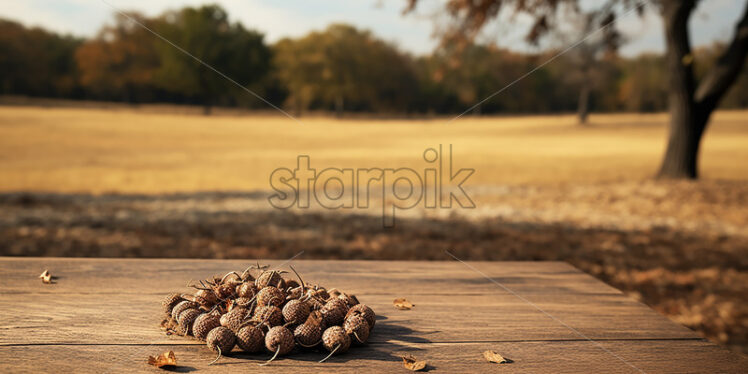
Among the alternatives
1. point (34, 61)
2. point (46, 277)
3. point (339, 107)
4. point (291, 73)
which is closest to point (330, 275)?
point (46, 277)

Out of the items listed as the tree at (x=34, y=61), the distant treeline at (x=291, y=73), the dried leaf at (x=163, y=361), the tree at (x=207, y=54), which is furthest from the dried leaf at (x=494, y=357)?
the tree at (x=207, y=54)

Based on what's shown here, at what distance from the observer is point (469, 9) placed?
8.26 metres

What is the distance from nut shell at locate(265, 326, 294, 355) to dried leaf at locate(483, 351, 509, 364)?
20.1 inches

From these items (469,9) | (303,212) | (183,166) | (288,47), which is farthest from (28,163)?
(288,47)

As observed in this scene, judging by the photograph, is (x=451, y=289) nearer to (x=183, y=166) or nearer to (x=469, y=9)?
(x=469, y=9)

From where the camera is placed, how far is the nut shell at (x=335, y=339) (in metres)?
1.40

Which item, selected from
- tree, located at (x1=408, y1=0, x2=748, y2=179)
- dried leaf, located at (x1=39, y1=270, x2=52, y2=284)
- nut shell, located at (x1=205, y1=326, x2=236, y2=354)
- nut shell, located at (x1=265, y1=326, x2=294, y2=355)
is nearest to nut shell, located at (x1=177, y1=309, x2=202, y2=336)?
nut shell, located at (x1=205, y1=326, x2=236, y2=354)

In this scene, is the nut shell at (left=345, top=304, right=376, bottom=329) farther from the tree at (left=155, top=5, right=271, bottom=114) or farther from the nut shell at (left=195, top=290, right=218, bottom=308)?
the tree at (left=155, top=5, right=271, bottom=114)

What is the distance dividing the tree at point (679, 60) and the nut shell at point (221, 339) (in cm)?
733

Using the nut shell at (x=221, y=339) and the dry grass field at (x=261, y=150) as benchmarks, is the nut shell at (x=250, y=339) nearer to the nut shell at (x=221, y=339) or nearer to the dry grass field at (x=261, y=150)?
the nut shell at (x=221, y=339)

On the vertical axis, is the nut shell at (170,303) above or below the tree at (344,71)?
below

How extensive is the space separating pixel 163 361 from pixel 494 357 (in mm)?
829

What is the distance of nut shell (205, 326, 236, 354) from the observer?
1.39 meters

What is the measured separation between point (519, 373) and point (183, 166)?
13817 mm
